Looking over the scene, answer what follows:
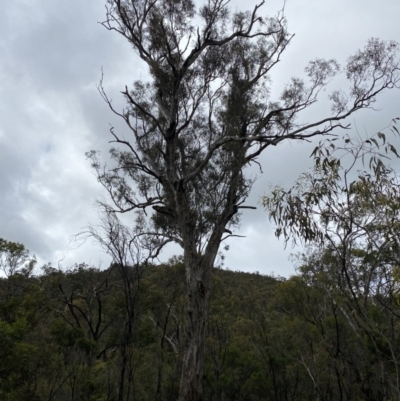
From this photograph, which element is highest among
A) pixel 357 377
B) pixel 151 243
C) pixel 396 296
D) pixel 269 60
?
pixel 269 60

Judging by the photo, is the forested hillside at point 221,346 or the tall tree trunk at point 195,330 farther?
the forested hillside at point 221,346

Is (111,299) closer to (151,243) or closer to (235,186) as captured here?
(151,243)

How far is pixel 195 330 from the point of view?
7.98 metres

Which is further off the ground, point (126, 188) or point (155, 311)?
point (126, 188)

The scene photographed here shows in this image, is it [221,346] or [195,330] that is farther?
[221,346]

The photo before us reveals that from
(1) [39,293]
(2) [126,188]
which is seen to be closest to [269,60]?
(2) [126,188]

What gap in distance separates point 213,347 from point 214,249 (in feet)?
22.1

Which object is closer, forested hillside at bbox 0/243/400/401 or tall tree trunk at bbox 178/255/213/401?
tall tree trunk at bbox 178/255/213/401

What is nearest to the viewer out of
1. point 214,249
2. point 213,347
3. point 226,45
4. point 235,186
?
point 214,249

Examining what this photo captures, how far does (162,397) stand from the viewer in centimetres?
1353

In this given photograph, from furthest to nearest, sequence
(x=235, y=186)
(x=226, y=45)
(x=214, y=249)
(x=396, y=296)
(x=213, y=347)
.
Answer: (x=213, y=347) → (x=226, y=45) → (x=235, y=186) → (x=214, y=249) → (x=396, y=296)

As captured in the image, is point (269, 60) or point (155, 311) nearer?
point (269, 60)

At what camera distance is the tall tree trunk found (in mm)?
7438

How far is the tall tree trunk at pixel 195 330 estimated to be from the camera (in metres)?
7.44
